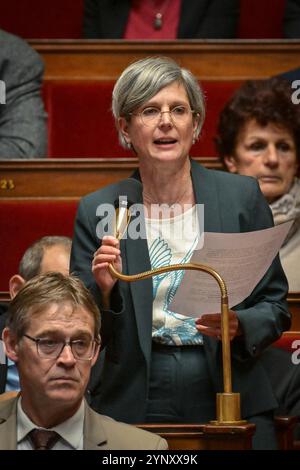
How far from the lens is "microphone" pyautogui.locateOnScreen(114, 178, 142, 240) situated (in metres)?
1.30

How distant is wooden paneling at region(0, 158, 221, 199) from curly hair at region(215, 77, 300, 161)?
0.13m

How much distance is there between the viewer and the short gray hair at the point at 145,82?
4.69ft

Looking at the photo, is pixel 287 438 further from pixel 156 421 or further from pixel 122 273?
pixel 122 273

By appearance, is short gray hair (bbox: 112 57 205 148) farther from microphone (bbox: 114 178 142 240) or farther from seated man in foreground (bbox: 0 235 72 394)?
seated man in foreground (bbox: 0 235 72 394)

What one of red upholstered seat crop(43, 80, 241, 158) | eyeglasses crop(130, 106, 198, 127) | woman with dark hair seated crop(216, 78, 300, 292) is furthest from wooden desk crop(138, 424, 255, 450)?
red upholstered seat crop(43, 80, 241, 158)

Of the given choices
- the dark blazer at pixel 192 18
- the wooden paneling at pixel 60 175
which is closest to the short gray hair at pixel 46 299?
the wooden paneling at pixel 60 175

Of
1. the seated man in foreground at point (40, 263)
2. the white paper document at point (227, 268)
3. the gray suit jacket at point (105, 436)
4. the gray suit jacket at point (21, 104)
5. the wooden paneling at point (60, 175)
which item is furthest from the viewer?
the gray suit jacket at point (21, 104)

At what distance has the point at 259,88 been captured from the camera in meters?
1.91

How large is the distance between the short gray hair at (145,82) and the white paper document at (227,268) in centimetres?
26

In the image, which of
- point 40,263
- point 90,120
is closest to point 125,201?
point 40,263

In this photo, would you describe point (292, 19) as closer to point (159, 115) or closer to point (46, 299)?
point (159, 115)

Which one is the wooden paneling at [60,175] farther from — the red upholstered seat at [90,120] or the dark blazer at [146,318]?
the dark blazer at [146,318]

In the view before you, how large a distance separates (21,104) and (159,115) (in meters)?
0.78

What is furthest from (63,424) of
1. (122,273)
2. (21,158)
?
(21,158)
